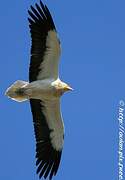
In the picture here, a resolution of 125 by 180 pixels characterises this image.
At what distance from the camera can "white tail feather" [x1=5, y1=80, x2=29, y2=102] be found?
78.5 feet

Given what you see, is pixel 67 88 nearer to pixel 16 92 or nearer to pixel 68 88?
pixel 68 88

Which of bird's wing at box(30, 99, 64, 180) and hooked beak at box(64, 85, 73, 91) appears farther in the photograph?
bird's wing at box(30, 99, 64, 180)

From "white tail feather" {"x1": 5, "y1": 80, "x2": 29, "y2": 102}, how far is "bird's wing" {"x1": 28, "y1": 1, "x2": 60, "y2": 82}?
192mm

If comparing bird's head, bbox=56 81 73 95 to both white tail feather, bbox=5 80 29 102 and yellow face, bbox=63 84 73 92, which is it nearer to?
yellow face, bbox=63 84 73 92

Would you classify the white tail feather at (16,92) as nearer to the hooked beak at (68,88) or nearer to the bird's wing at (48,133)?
the bird's wing at (48,133)

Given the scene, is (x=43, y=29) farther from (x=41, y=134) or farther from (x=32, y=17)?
(x=41, y=134)

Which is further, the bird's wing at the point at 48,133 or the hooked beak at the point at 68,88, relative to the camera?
the bird's wing at the point at 48,133

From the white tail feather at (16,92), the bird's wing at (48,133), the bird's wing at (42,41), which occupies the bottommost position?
the bird's wing at (48,133)

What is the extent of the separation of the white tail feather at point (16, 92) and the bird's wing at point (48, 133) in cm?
33

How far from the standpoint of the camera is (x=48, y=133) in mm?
24375

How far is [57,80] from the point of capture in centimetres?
2406

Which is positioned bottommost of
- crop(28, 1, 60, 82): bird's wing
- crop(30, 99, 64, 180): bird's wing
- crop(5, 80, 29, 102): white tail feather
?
crop(30, 99, 64, 180): bird's wing

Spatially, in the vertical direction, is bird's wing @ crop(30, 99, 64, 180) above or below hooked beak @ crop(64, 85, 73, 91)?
below

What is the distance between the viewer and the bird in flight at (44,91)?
23.8 metres
